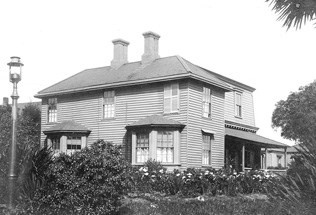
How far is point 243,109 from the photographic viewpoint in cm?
3350

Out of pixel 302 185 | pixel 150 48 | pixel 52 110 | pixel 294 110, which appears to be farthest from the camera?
pixel 294 110

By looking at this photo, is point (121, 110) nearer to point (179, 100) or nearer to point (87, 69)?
point (179, 100)

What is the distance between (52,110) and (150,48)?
7.35 metres

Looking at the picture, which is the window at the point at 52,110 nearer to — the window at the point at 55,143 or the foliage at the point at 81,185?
the window at the point at 55,143

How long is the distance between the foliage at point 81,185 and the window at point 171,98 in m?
12.6

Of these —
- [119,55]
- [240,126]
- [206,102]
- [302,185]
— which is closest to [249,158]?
[240,126]

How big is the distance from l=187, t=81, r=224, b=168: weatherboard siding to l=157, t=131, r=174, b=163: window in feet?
2.92

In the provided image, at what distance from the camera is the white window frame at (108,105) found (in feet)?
89.4

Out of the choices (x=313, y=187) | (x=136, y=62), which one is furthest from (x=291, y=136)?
(x=313, y=187)

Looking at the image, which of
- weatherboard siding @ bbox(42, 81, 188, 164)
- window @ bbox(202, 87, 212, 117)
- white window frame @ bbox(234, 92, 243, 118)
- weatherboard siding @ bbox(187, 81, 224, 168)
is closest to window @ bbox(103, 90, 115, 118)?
weatherboard siding @ bbox(42, 81, 188, 164)

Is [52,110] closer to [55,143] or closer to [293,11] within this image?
[55,143]

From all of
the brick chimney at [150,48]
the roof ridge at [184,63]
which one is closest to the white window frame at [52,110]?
the brick chimney at [150,48]

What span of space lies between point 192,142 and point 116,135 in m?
4.58

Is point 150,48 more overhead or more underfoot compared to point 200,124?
more overhead
